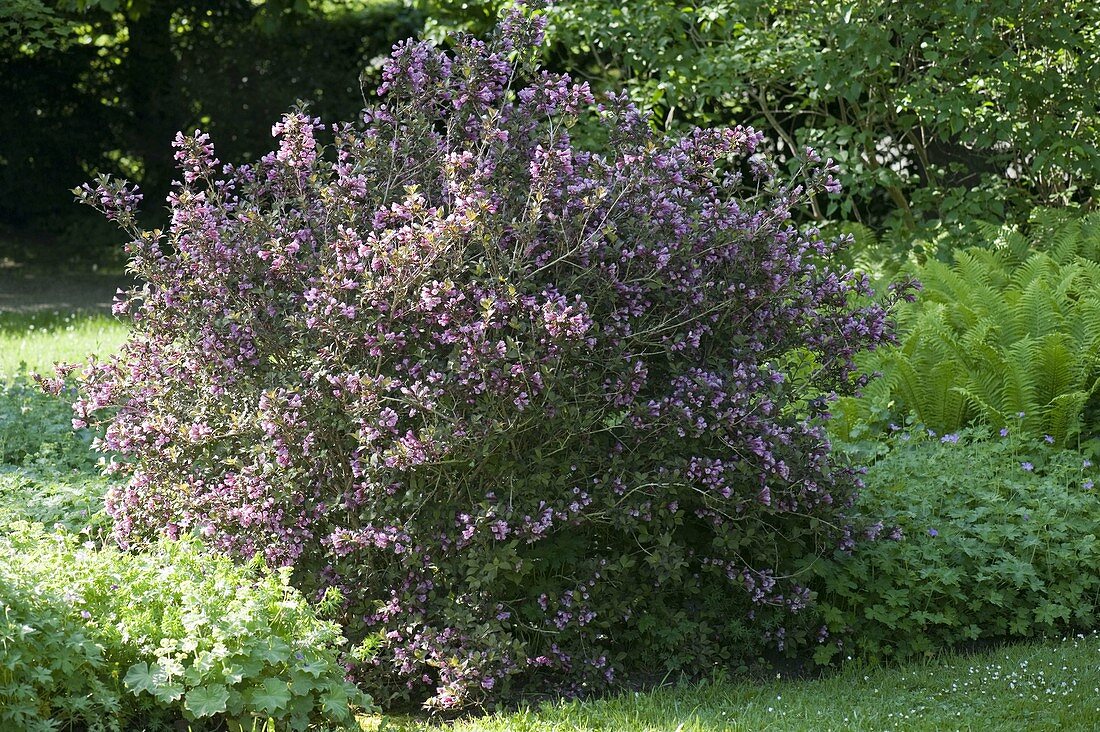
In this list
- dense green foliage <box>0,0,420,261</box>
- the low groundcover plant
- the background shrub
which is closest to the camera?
the low groundcover plant

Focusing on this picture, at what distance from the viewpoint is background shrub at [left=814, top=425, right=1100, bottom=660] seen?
448cm

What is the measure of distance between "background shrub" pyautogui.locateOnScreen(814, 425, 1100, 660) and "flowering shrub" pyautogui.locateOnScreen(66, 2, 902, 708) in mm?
291

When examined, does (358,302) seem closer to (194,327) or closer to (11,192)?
(194,327)

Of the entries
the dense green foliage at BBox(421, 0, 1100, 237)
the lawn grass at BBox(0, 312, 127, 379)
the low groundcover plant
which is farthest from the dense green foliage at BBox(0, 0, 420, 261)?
the low groundcover plant

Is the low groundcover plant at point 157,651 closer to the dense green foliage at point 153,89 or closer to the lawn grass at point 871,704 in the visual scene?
the lawn grass at point 871,704

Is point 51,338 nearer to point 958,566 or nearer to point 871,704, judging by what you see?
point 958,566

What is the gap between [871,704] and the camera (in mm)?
3922

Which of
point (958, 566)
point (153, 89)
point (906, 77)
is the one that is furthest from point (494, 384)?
point (153, 89)

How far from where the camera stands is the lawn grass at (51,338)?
8.65 meters

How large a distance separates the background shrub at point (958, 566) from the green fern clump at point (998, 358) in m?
0.92

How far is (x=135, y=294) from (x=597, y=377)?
1.81 metres

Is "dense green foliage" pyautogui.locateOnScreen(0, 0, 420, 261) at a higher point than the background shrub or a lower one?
higher

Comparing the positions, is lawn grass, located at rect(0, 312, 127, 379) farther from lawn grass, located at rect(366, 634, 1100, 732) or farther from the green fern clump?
lawn grass, located at rect(366, 634, 1100, 732)

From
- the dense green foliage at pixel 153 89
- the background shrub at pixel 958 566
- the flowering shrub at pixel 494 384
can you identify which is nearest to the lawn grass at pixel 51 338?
the flowering shrub at pixel 494 384
